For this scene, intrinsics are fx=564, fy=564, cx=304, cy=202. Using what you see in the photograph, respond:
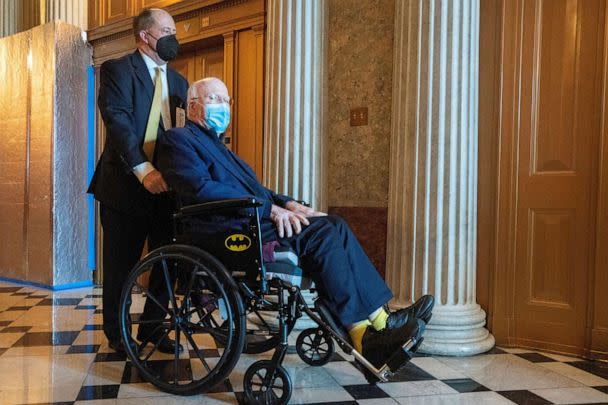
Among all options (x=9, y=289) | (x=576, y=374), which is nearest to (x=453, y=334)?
(x=576, y=374)

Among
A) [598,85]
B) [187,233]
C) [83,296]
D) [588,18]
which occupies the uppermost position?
[588,18]

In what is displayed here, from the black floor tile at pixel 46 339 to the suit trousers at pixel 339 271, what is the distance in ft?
4.92

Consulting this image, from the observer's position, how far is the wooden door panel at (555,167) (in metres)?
2.57

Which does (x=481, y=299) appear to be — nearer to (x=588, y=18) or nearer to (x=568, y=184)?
(x=568, y=184)

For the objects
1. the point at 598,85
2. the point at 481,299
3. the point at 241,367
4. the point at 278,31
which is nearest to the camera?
the point at 241,367

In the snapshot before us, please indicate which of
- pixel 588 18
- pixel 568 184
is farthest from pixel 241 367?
pixel 588 18

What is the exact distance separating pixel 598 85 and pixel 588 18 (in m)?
0.31

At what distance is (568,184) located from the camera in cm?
262

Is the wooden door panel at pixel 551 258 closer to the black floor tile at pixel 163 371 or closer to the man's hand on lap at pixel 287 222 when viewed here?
the man's hand on lap at pixel 287 222

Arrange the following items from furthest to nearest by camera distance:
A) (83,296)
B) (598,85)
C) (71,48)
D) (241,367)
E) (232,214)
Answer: (71,48)
(83,296)
(598,85)
(241,367)
(232,214)

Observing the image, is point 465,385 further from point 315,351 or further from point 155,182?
point 155,182

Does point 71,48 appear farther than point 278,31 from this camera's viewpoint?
Yes

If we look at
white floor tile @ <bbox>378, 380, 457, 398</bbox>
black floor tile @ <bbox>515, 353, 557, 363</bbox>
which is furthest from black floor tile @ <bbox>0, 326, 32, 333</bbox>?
black floor tile @ <bbox>515, 353, 557, 363</bbox>

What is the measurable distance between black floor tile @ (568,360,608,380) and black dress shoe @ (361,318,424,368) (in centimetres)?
102
